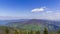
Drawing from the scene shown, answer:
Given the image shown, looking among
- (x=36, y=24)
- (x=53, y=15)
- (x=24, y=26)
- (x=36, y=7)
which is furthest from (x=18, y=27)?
(x=53, y=15)

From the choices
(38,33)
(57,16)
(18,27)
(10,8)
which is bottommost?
(38,33)

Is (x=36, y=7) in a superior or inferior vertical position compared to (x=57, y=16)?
superior

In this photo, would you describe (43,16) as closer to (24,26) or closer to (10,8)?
(24,26)

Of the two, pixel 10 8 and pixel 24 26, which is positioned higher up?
pixel 10 8

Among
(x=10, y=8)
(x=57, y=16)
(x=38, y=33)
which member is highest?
(x=10, y=8)

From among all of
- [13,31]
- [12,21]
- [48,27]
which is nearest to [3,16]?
[12,21]

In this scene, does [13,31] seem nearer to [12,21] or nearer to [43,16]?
[12,21]
